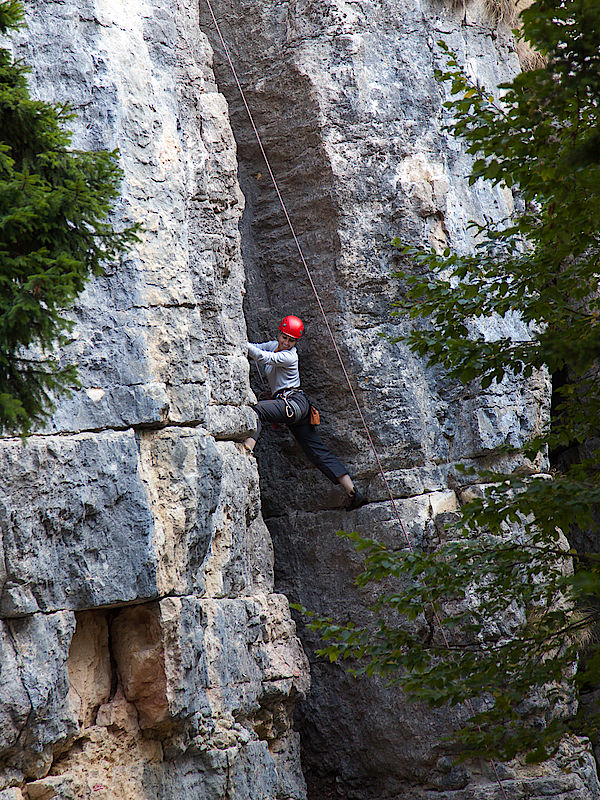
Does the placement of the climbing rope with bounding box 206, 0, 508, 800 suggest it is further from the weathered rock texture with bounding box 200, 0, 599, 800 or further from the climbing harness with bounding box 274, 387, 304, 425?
the climbing harness with bounding box 274, 387, 304, 425

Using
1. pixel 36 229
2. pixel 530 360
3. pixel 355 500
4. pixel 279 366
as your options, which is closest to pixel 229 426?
pixel 279 366

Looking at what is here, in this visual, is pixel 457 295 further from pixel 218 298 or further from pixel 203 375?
pixel 218 298

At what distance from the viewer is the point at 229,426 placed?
8.14 metres

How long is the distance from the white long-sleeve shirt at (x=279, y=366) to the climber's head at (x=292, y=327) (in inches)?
5.9

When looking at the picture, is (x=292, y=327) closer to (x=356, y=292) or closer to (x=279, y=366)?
(x=279, y=366)

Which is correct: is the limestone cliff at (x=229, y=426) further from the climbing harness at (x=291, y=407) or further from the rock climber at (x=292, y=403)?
the climbing harness at (x=291, y=407)

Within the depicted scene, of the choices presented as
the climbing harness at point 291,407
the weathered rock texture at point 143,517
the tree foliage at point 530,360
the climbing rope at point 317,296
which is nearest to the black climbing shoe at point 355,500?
the climbing rope at point 317,296

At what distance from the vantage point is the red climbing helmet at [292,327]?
9.12 meters

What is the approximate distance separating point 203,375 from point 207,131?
2.83 metres

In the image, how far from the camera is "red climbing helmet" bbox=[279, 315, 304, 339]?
9125mm

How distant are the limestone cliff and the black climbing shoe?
0.14 metres

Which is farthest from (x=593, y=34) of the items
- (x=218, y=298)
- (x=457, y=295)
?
(x=218, y=298)

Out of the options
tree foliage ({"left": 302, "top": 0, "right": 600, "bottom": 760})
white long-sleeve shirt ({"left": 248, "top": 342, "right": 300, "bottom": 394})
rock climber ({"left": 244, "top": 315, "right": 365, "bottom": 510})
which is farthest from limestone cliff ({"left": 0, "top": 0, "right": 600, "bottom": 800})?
tree foliage ({"left": 302, "top": 0, "right": 600, "bottom": 760})

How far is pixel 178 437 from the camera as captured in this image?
7.03 meters
